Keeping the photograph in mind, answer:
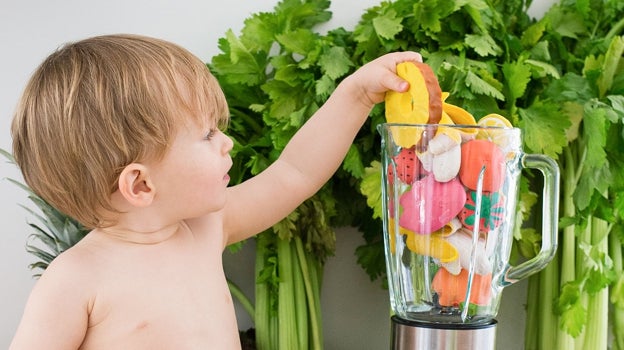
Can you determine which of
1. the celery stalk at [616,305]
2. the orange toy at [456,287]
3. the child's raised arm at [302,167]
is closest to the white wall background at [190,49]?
the celery stalk at [616,305]

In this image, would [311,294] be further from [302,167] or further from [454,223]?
[454,223]

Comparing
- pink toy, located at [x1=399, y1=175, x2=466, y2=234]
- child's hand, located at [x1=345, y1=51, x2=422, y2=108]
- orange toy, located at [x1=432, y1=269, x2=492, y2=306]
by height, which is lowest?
orange toy, located at [x1=432, y1=269, x2=492, y2=306]

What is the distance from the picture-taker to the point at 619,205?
135 centimetres

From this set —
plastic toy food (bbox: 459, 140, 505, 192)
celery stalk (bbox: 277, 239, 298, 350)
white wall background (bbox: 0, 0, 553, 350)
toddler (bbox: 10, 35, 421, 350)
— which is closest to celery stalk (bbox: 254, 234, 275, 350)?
celery stalk (bbox: 277, 239, 298, 350)

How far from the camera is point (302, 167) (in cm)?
119

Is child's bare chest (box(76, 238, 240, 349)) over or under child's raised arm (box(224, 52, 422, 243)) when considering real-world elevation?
under

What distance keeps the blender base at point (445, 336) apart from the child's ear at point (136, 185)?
0.32 m

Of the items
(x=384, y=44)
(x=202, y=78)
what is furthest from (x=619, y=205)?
(x=202, y=78)

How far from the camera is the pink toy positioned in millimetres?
911

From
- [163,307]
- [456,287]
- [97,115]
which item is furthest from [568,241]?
[97,115]

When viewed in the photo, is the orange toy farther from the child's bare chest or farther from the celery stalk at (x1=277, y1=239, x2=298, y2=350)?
the celery stalk at (x1=277, y1=239, x2=298, y2=350)

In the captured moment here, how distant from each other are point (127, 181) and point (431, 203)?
334 millimetres

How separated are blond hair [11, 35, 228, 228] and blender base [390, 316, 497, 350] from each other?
34 cm

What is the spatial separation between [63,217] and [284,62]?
17.1 inches
